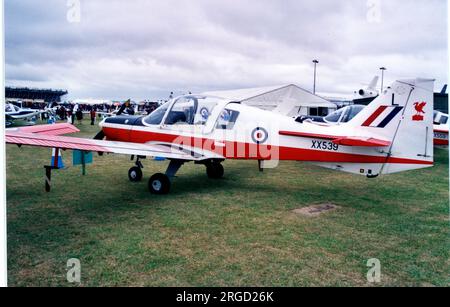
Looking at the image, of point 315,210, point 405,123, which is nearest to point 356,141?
point 405,123

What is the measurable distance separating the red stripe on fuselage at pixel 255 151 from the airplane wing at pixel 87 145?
0.20 metres

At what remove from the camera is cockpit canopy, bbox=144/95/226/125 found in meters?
7.38

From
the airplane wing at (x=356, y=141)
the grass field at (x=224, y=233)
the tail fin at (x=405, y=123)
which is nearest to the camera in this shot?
the grass field at (x=224, y=233)

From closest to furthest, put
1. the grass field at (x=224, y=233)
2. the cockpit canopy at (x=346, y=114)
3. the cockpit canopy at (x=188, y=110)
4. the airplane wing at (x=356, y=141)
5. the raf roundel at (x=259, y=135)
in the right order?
the grass field at (x=224, y=233)
the airplane wing at (x=356, y=141)
the raf roundel at (x=259, y=135)
the cockpit canopy at (x=188, y=110)
the cockpit canopy at (x=346, y=114)

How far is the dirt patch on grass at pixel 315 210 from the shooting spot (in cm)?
576

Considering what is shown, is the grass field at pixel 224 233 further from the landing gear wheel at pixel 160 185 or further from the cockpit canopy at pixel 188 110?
the cockpit canopy at pixel 188 110

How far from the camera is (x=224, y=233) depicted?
15.5ft

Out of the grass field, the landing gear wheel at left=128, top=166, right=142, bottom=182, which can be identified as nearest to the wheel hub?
the grass field

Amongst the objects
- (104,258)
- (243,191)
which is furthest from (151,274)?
(243,191)

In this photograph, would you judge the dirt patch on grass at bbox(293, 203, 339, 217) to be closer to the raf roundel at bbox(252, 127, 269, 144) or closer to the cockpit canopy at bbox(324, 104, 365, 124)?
the raf roundel at bbox(252, 127, 269, 144)

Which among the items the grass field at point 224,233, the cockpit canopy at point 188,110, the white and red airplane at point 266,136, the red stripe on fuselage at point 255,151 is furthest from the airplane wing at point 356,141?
the cockpit canopy at point 188,110

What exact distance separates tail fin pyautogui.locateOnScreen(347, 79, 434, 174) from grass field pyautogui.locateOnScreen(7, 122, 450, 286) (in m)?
1.02

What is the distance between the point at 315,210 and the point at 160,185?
11.0ft
